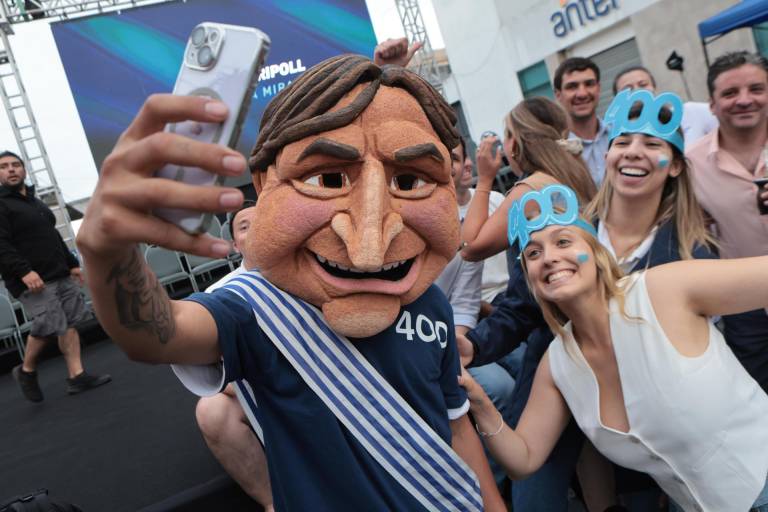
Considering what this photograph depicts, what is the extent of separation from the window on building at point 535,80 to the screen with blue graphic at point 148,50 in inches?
263

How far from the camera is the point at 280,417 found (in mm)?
1216

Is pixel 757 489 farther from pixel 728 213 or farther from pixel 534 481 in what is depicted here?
pixel 728 213

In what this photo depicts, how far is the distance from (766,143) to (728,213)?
388mm

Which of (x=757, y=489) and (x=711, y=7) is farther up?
(x=711, y=7)

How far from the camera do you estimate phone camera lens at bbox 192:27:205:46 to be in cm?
88

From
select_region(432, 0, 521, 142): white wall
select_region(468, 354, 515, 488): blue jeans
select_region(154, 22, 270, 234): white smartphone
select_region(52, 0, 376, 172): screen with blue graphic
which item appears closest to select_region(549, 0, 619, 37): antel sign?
select_region(432, 0, 521, 142): white wall

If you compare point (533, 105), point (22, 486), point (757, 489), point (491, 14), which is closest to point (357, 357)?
point (757, 489)

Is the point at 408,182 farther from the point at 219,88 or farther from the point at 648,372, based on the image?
the point at 648,372

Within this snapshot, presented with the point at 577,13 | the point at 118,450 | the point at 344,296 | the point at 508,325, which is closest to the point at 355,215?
the point at 344,296

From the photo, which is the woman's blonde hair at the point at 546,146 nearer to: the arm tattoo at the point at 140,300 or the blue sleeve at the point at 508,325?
the blue sleeve at the point at 508,325

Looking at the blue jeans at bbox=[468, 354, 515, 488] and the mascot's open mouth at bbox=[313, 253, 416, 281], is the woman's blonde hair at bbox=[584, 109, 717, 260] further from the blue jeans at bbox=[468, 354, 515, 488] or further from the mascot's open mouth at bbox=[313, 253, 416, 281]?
the mascot's open mouth at bbox=[313, 253, 416, 281]

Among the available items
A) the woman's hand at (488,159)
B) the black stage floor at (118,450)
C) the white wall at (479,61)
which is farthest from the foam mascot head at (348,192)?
the white wall at (479,61)

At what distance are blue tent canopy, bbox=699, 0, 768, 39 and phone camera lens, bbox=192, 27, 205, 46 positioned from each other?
6.48 metres

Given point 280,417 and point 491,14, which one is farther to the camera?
point 491,14
